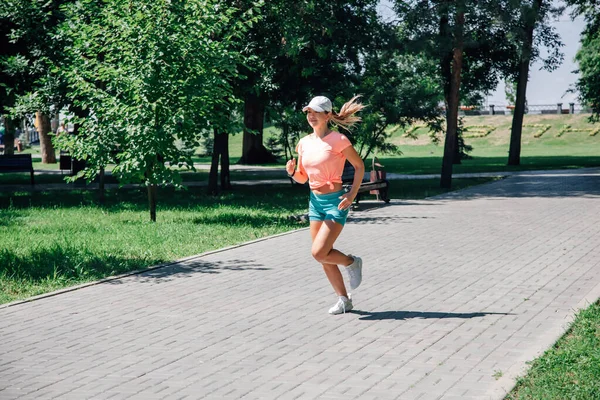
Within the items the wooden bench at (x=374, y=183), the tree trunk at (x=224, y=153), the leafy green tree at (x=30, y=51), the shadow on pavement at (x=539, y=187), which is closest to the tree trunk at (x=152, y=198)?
the wooden bench at (x=374, y=183)

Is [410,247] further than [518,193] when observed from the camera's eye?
No

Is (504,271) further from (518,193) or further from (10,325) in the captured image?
(518,193)

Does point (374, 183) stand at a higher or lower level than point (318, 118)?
lower

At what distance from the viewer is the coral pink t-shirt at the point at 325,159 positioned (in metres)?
7.46

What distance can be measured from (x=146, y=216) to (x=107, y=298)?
25.3 ft

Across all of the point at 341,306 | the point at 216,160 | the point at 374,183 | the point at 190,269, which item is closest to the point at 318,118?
the point at 341,306

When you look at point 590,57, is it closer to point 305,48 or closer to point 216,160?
point 305,48

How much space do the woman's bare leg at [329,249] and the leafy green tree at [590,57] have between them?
107 ft

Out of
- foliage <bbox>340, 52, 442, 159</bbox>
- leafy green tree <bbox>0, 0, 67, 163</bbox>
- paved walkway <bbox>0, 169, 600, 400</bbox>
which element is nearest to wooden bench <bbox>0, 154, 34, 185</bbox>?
leafy green tree <bbox>0, 0, 67, 163</bbox>

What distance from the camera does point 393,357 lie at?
6242 millimetres

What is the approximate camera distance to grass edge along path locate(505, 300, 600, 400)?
5191 millimetres

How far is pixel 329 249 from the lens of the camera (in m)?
7.60

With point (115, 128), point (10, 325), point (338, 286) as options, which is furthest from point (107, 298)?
point (115, 128)

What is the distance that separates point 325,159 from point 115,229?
732 cm
